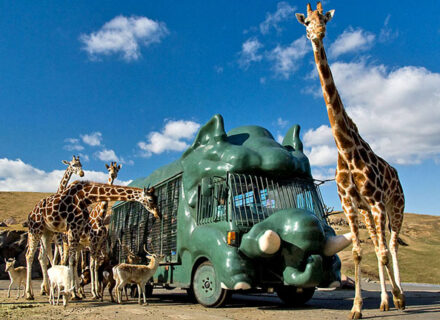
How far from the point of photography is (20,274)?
39.2 feet

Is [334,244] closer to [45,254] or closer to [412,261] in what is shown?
[45,254]

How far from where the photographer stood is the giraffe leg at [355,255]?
21.3 feet

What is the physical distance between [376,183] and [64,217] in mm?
7810

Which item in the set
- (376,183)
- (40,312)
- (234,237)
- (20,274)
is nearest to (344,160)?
(376,183)

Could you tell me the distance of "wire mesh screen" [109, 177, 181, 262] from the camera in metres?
10.0

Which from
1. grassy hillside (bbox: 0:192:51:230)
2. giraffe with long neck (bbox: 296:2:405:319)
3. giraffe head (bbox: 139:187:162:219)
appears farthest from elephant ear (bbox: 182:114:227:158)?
grassy hillside (bbox: 0:192:51:230)

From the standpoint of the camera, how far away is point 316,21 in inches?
281

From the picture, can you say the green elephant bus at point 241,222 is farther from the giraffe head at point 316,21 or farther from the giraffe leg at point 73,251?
the giraffe head at point 316,21

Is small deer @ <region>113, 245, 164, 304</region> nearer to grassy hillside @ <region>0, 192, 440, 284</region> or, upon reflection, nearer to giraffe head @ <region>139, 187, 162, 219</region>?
giraffe head @ <region>139, 187, 162, 219</region>

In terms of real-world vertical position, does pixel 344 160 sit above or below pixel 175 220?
above

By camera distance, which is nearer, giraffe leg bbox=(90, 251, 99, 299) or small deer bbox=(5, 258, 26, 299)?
giraffe leg bbox=(90, 251, 99, 299)

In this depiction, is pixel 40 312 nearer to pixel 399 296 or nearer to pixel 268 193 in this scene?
pixel 268 193

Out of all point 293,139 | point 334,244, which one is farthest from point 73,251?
Answer: point 334,244

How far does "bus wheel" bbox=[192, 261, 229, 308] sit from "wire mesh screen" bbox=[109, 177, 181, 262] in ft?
3.73
